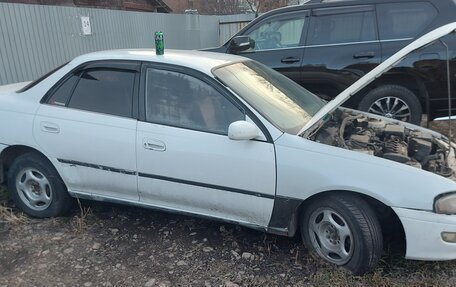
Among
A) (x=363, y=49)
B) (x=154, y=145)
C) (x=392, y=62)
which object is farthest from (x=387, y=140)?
(x=363, y=49)

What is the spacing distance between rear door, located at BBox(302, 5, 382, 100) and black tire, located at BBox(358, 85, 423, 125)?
350mm

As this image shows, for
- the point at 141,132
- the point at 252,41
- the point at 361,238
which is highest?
the point at 252,41

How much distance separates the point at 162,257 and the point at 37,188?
4.85 feet

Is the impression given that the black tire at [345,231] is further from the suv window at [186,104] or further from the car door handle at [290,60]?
the car door handle at [290,60]

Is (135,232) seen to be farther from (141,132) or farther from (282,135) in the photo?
(282,135)

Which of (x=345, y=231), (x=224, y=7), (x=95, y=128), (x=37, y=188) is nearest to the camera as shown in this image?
(x=345, y=231)

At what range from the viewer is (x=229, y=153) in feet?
10.1

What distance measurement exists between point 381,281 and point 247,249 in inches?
40.4

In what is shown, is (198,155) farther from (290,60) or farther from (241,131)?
(290,60)

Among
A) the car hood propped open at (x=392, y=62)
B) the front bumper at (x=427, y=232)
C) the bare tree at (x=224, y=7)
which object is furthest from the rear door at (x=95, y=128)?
the bare tree at (x=224, y=7)

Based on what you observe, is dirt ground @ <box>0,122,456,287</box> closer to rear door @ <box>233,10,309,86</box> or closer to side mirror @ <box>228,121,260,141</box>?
side mirror @ <box>228,121,260,141</box>

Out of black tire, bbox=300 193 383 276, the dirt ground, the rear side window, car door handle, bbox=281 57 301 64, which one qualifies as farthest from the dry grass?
the rear side window

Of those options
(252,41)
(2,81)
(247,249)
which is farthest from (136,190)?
(2,81)

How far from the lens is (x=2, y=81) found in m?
8.02
